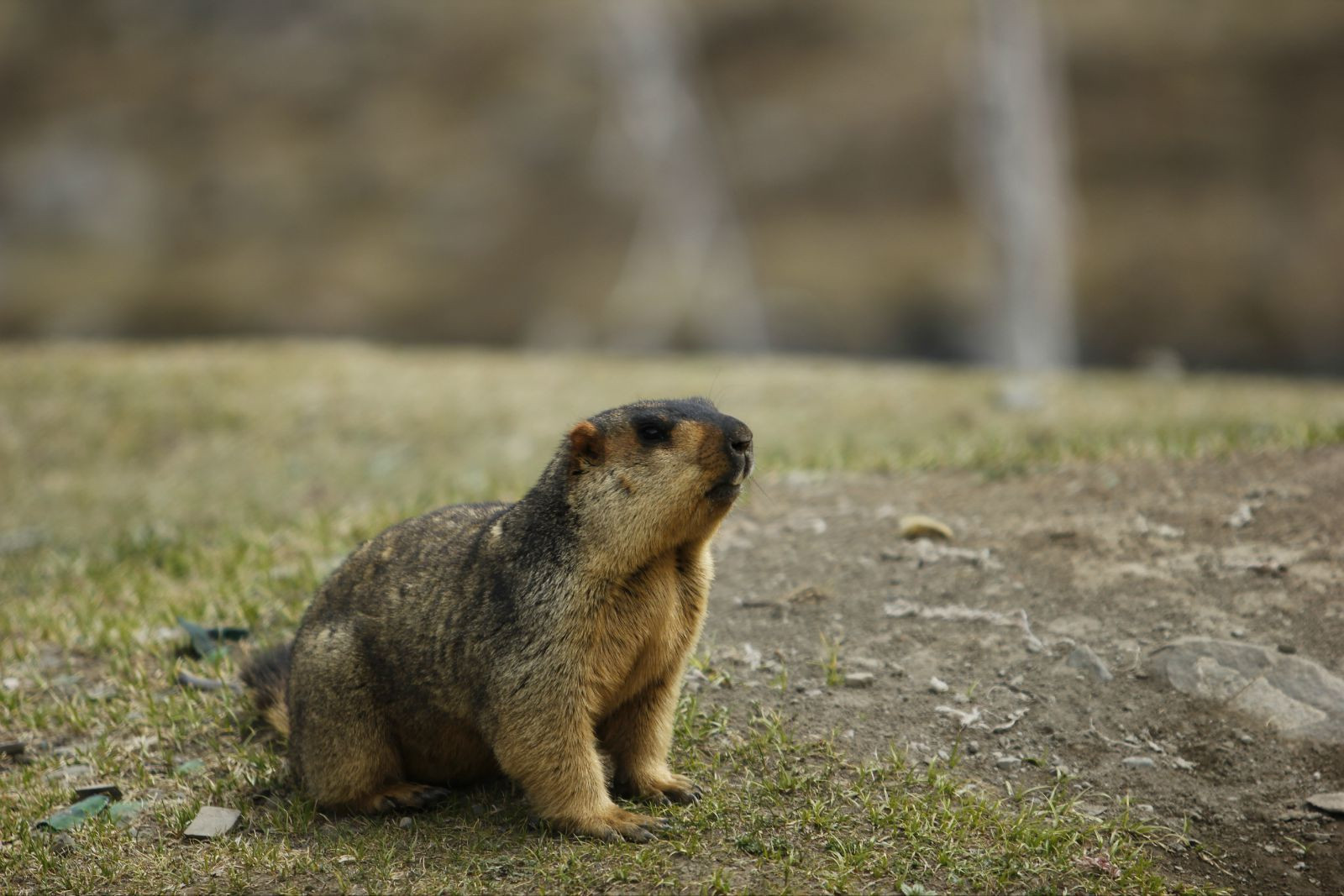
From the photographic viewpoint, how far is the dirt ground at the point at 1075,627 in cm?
447

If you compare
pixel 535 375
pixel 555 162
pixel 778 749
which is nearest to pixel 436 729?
pixel 778 749

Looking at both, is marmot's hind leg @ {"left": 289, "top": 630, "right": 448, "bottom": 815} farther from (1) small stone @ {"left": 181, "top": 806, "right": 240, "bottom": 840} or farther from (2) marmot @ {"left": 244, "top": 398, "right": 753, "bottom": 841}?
(1) small stone @ {"left": 181, "top": 806, "right": 240, "bottom": 840}

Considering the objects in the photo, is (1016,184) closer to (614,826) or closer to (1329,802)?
(1329,802)

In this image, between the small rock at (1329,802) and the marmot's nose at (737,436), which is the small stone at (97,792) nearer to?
the marmot's nose at (737,436)

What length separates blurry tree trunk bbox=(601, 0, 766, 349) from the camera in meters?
30.3

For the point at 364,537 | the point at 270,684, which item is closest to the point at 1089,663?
the point at 270,684

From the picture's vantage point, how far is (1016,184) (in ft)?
63.1

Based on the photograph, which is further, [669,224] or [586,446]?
[669,224]

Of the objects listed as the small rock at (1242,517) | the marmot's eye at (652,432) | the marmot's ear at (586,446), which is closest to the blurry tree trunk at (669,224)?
the small rock at (1242,517)

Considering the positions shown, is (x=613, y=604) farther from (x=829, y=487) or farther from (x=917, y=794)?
(x=829, y=487)

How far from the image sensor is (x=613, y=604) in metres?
3.98

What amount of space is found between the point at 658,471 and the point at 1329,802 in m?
2.67

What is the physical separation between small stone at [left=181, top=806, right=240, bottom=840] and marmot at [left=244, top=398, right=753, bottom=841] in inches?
10.9

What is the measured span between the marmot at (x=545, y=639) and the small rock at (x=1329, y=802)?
7.16 ft
